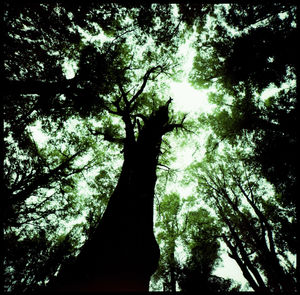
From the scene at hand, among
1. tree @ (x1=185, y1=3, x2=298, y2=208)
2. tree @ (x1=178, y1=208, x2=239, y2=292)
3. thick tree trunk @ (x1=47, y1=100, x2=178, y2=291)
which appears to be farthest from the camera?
tree @ (x1=178, y1=208, x2=239, y2=292)

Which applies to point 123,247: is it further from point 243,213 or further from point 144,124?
point 243,213

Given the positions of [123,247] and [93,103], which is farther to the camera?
[93,103]

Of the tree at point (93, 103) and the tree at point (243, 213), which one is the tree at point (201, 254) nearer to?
the tree at point (243, 213)

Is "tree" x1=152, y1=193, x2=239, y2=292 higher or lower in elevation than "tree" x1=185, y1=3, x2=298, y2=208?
lower

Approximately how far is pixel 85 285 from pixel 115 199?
57.7 inches

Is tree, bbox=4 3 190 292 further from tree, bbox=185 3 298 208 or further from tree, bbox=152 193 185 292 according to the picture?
tree, bbox=152 193 185 292

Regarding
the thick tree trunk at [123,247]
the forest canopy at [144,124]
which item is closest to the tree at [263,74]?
the forest canopy at [144,124]

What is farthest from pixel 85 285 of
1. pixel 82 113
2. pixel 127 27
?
pixel 127 27

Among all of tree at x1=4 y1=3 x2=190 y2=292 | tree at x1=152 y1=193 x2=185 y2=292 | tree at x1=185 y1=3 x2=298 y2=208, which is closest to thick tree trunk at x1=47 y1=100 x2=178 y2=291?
tree at x1=4 y1=3 x2=190 y2=292

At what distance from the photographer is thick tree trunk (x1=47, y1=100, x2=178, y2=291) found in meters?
2.16

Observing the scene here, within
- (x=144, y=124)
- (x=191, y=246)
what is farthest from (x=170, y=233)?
(x=144, y=124)

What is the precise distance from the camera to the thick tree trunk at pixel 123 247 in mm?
2156

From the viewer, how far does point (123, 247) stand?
246 centimetres

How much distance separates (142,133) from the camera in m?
5.38
